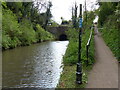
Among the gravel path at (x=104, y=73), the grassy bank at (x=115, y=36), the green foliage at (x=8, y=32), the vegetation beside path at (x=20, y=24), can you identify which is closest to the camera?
the gravel path at (x=104, y=73)

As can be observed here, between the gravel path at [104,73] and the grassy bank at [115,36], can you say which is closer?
the gravel path at [104,73]

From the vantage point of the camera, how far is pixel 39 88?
679cm

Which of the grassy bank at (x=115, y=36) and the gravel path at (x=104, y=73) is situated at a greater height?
the grassy bank at (x=115, y=36)

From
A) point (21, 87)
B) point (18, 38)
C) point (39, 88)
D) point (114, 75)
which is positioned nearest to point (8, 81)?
point (21, 87)

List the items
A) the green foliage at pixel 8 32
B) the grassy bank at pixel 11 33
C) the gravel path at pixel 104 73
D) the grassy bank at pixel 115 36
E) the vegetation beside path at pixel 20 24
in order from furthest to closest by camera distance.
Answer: the vegetation beside path at pixel 20 24
the grassy bank at pixel 11 33
the green foliage at pixel 8 32
the grassy bank at pixel 115 36
the gravel path at pixel 104 73

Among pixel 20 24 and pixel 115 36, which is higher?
pixel 20 24

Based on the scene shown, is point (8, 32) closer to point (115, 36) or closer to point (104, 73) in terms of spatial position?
point (115, 36)

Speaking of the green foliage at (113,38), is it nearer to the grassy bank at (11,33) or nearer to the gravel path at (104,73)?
the gravel path at (104,73)

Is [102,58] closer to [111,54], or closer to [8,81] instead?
[111,54]

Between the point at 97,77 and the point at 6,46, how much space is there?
15.3m

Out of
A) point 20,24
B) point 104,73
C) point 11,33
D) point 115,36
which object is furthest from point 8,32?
point 104,73

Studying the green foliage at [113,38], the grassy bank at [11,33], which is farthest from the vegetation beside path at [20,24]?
the green foliage at [113,38]

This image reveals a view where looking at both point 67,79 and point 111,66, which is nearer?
point 67,79

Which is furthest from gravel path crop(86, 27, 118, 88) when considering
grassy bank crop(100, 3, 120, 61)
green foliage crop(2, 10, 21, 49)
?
green foliage crop(2, 10, 21, 49)
